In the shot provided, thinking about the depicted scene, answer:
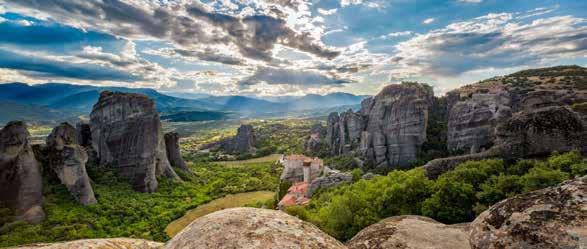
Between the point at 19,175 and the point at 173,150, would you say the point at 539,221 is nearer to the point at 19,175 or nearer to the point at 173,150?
the point at 19,175

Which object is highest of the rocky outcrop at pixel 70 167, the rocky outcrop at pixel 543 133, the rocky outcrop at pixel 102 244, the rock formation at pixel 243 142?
the rocky outcrop at pixel 543 133

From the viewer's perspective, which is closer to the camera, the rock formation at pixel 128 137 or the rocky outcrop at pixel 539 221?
the rocky outcrop at pixel 539 221

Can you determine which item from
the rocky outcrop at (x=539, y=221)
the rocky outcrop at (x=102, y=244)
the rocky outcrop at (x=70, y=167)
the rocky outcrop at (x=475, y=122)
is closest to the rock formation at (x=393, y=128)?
the rocky outcrop at (x=475, y=122)

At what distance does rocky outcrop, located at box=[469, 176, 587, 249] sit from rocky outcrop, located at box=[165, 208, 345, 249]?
432 cm

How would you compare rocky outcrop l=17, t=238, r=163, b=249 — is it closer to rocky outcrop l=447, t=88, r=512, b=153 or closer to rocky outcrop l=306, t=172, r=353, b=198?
rocky outcrop l=306, t=172, r=353, b=198

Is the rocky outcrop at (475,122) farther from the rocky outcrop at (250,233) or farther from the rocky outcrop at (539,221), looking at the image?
the rocky outcrop at (250,233)

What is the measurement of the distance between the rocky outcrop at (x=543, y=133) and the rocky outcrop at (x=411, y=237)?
66.2 ft

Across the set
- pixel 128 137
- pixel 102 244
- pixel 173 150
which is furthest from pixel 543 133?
pixel 173 150

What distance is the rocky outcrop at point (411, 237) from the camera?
41.4 feet

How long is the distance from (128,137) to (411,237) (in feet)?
270

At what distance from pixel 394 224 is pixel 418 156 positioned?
78.9 m

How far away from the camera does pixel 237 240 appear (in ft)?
19.6

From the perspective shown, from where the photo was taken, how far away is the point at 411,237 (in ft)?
43.5

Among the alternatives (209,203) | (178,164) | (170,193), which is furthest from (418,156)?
(178,164)
